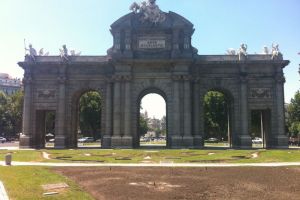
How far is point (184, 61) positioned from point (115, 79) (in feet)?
36.2

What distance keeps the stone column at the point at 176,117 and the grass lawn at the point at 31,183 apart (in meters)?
29.3

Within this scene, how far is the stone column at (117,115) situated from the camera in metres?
52.9

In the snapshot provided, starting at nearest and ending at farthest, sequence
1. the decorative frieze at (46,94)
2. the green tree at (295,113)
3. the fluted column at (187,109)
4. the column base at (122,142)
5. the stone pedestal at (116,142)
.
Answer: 1. the column base at (122,142)
2. the stone pedestal at (116,142)
3. the fluted column at (187,109)
4. the decorative frieze at (46,94)
5. the green tree at (295,113)

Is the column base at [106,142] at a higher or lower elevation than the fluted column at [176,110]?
lower

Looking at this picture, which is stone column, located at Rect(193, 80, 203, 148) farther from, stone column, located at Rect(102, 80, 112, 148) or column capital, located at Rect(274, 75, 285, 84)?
stone column, located at Rect(102, 80, 112, 148)

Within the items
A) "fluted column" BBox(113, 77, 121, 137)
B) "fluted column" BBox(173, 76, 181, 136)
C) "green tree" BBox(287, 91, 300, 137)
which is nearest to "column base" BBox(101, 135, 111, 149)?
"fluted column" BBox(113, 77, 121, 137)

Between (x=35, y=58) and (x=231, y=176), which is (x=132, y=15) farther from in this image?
(x=231, y=176)

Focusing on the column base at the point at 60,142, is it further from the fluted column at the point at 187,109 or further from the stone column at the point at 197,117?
the stone column at the point at 197,117

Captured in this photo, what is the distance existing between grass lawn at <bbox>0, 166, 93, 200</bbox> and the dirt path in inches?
36.3

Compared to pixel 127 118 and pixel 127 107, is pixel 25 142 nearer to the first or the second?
pixel 127 118

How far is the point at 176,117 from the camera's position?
53.2 meters

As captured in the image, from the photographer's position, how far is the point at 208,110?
301 ft

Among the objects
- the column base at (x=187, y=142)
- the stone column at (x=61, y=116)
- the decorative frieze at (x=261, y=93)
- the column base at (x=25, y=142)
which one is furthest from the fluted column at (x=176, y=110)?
the column base at (x=25, y=142)

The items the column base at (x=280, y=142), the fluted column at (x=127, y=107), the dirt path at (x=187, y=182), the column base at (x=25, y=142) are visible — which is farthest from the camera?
the column base at (x=25, y=142)
